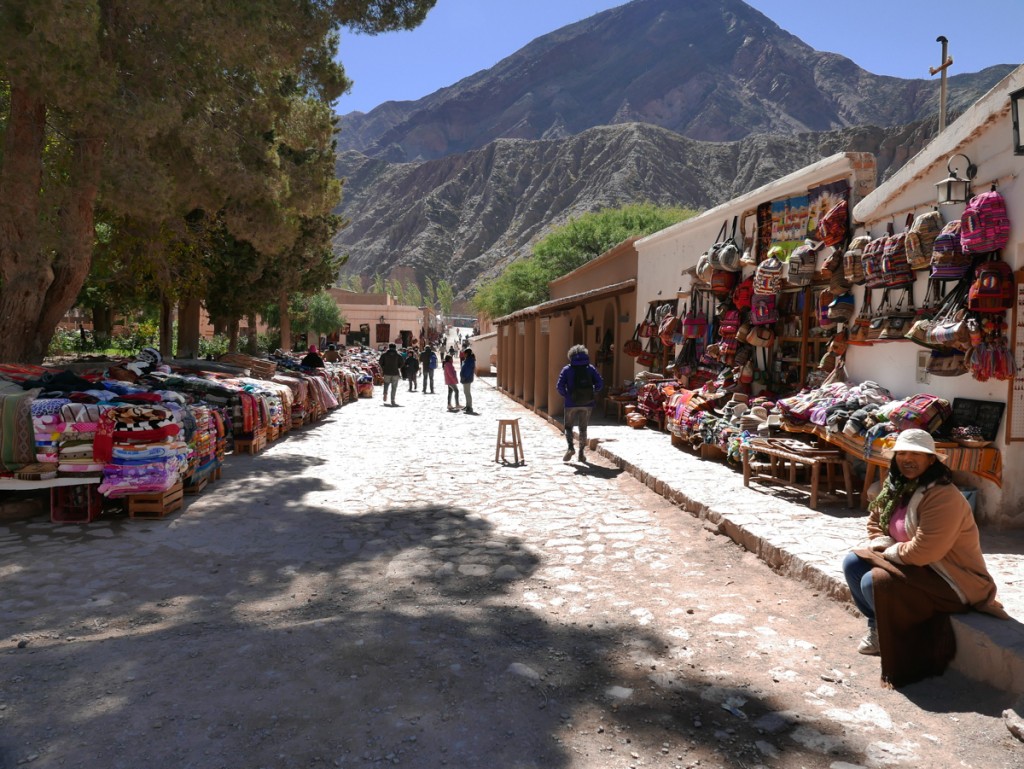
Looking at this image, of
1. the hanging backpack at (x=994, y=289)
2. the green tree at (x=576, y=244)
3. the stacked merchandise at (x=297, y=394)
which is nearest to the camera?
the hanging backpack at (x=994, y=289)

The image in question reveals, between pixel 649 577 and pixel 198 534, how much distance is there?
13.0ft

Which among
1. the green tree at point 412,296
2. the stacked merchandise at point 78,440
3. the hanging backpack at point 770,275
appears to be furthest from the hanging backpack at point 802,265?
the green tree at point 412,296

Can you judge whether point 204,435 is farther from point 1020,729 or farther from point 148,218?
point 1020,729

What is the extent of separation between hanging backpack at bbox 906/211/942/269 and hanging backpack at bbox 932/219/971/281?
0.17 m

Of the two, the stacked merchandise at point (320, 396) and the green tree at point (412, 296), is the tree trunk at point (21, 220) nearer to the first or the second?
the stacked merchandise at point (320, 396)

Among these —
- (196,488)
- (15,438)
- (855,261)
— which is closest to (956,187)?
(855,261)

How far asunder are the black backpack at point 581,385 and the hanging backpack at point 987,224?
16.8 feet

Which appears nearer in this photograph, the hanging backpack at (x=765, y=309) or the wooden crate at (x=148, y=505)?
the wooden crate at (x=148, y=505)

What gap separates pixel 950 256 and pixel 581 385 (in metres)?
4.97

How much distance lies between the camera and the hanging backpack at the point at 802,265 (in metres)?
8.73

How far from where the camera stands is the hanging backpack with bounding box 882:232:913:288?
6875 millimetres

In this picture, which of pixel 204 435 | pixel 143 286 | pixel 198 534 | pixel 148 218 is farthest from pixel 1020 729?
pixel 143 286

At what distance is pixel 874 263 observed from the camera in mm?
7277

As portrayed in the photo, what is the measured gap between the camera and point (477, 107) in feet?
568
